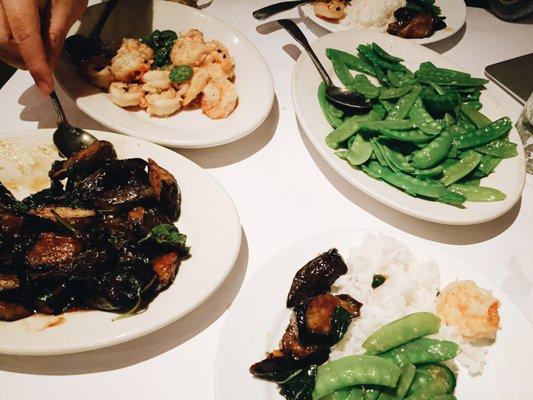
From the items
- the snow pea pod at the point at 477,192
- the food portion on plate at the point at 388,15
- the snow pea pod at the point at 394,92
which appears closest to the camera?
the snow pea pod at the point at 477,192

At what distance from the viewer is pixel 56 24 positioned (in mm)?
2301

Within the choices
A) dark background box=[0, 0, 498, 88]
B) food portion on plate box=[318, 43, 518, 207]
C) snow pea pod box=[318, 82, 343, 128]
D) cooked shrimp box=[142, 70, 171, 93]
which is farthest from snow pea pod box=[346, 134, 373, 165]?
dark background box=[0, 0, 498, 88]

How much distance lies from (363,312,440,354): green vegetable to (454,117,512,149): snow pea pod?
1240 mm

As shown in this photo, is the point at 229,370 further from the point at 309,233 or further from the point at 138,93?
the point at 138,93

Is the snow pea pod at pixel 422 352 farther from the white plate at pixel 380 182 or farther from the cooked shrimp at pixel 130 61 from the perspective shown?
the cooked shrimp at pixel 130 61

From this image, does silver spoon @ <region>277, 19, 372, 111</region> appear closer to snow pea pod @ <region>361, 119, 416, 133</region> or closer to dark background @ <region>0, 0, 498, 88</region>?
snow pea pod @ <region>361, 119, 416, 133</region>

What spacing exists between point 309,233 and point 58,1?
198 cm

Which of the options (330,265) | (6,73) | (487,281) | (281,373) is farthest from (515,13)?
(6,73)

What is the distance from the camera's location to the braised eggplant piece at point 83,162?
6.94 ft

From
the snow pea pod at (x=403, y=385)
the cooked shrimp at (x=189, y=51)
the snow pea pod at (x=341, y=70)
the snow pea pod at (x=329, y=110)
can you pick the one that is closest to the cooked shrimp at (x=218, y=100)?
the cooked shrimp at (x=189, y=51)

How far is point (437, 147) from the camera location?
2381 mm

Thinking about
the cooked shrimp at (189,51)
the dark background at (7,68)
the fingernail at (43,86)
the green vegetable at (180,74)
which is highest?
the fingernail at (43,86)

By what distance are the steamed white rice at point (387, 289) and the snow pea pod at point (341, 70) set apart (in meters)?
1.39

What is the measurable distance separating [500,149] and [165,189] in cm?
202
